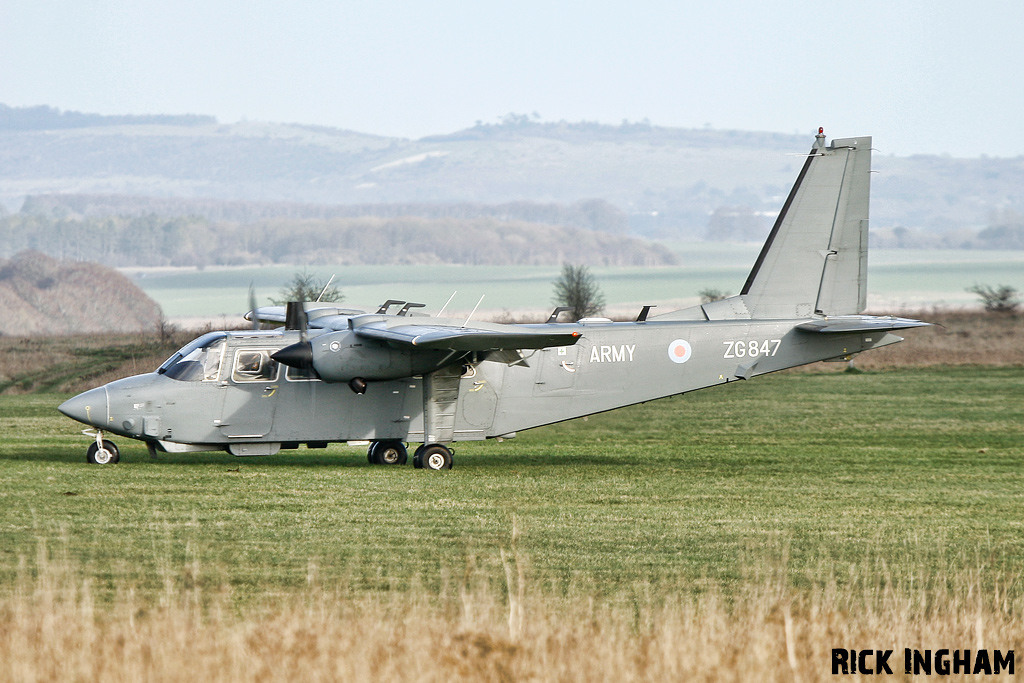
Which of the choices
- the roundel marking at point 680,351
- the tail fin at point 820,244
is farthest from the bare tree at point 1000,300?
the roundel marking at point 680,351

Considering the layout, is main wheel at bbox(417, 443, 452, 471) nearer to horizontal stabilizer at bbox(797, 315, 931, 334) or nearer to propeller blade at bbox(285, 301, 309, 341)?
propeller blade at bbox(285, 301, 309, 341)

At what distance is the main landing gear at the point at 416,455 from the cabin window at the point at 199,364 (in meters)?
3.17

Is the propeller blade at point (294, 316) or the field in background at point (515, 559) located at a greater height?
the propeller blade at point (294, 316)

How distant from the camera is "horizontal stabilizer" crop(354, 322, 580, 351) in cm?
1694

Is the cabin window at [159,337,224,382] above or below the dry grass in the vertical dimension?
above

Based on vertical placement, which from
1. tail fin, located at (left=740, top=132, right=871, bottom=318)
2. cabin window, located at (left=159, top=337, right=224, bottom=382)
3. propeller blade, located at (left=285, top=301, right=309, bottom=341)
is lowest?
cabin window, located at (left=159, top=337, right=224, bottom=382)

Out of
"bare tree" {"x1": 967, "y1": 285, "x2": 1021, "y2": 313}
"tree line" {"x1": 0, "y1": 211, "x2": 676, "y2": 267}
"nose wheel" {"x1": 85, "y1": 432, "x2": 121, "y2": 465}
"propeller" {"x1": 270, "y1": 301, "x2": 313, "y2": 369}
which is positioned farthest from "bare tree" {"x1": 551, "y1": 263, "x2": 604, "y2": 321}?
"tree line" {"x1": 0, "y1": 211, "x2": 676, "y2": 267}

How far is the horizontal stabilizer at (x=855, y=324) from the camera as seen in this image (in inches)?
790

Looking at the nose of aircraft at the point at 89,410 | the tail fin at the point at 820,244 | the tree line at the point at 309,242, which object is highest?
the tree line at the point at 309,242

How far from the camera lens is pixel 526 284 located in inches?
4705

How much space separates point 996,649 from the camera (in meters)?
7.90

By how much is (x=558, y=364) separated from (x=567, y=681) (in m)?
12.9

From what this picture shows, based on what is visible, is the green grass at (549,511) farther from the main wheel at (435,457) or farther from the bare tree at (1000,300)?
the bare tree at (1000,300)

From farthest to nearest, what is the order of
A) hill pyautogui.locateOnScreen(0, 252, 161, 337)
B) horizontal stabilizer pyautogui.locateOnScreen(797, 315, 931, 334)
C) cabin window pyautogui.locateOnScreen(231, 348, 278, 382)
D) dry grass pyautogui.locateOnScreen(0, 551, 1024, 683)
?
1. hill pyautogui.locateOnScreen(0, 252, 161, 337)
2. horizontal stabilizer pyautogui.locateOnScreen(797, 315, 931, 334)
3. cabin window pyautogui.locateOnScreen(231, 348, 278, 382)
4. dry grass pyautogui.locateOnScreen(0, 551, 1024, 683)
